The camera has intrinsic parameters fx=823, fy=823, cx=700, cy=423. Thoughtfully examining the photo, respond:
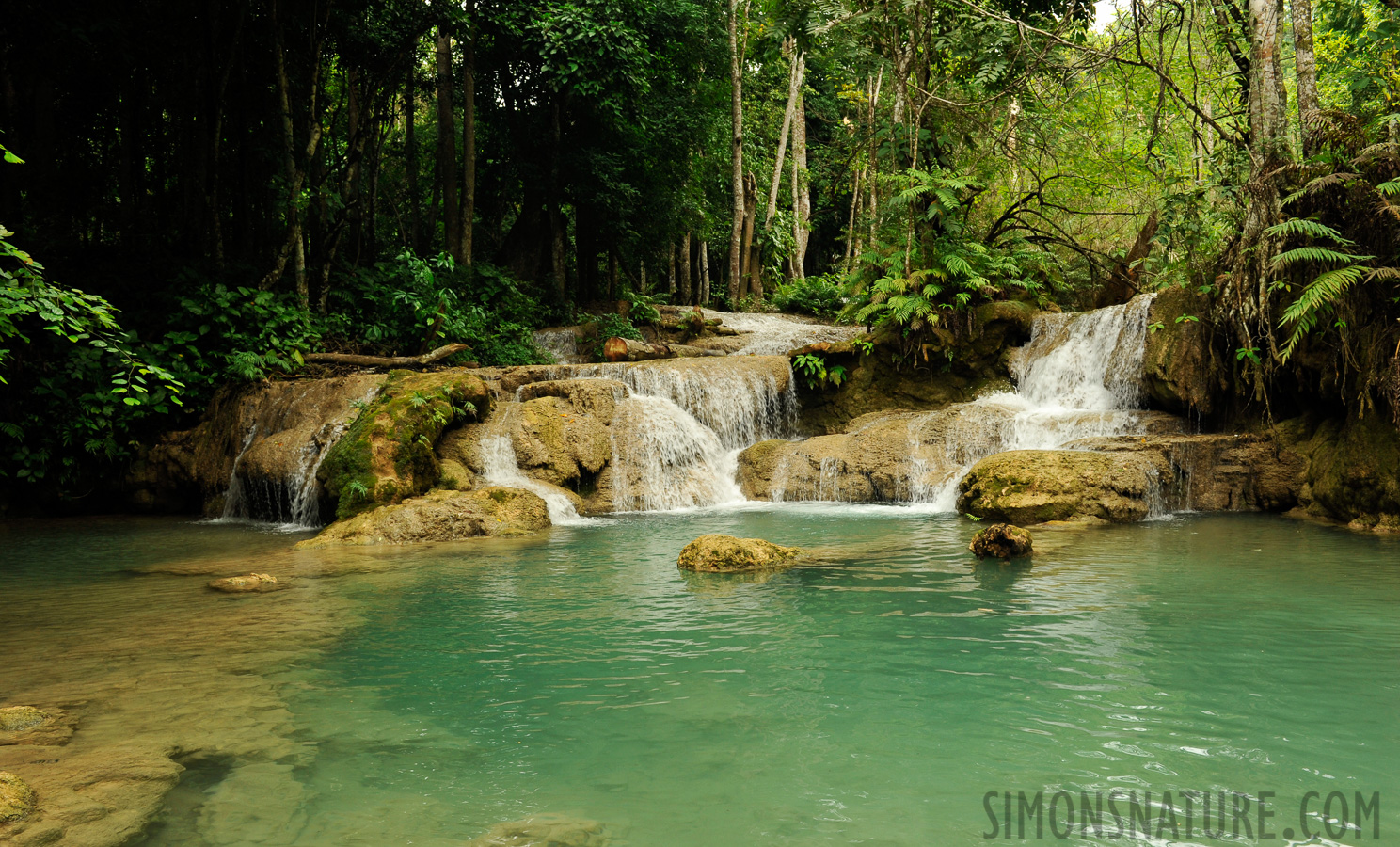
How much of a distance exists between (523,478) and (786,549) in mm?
5404

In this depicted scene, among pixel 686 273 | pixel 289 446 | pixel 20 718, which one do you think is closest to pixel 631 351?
pixel 289 446

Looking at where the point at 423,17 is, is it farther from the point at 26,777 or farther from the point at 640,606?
the point at 26,777

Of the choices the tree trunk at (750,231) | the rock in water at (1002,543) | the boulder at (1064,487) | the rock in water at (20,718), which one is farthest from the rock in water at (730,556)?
the tree trunk at (750,231)

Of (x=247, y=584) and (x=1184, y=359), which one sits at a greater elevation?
(x=1184, y=359)

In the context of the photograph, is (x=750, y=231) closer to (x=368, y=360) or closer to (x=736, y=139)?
(x=736, y=139)

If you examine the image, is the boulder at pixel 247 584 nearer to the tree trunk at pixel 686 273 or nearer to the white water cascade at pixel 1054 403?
the white water cascade at pixel 1054 403

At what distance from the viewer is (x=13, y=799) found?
9.87ft

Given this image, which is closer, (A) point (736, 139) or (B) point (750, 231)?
(A) point (736, 139)

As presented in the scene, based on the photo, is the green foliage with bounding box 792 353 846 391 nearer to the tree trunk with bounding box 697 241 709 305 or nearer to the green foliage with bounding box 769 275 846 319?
the green foliage with bounding box 769 275 846 319

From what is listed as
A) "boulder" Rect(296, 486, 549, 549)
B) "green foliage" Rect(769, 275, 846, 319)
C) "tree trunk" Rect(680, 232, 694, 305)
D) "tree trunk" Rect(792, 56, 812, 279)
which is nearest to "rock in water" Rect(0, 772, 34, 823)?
"boulder" Rect(296, 486, 549, 549)

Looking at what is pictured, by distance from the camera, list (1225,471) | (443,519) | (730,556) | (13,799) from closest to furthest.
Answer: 1. (13,799)
2. (730,556)
3. (443,519)
4. (1225,471)

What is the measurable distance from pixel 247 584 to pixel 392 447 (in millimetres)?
4020

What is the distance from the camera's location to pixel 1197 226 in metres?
12.9

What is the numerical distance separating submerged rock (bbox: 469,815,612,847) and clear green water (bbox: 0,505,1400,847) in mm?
66
